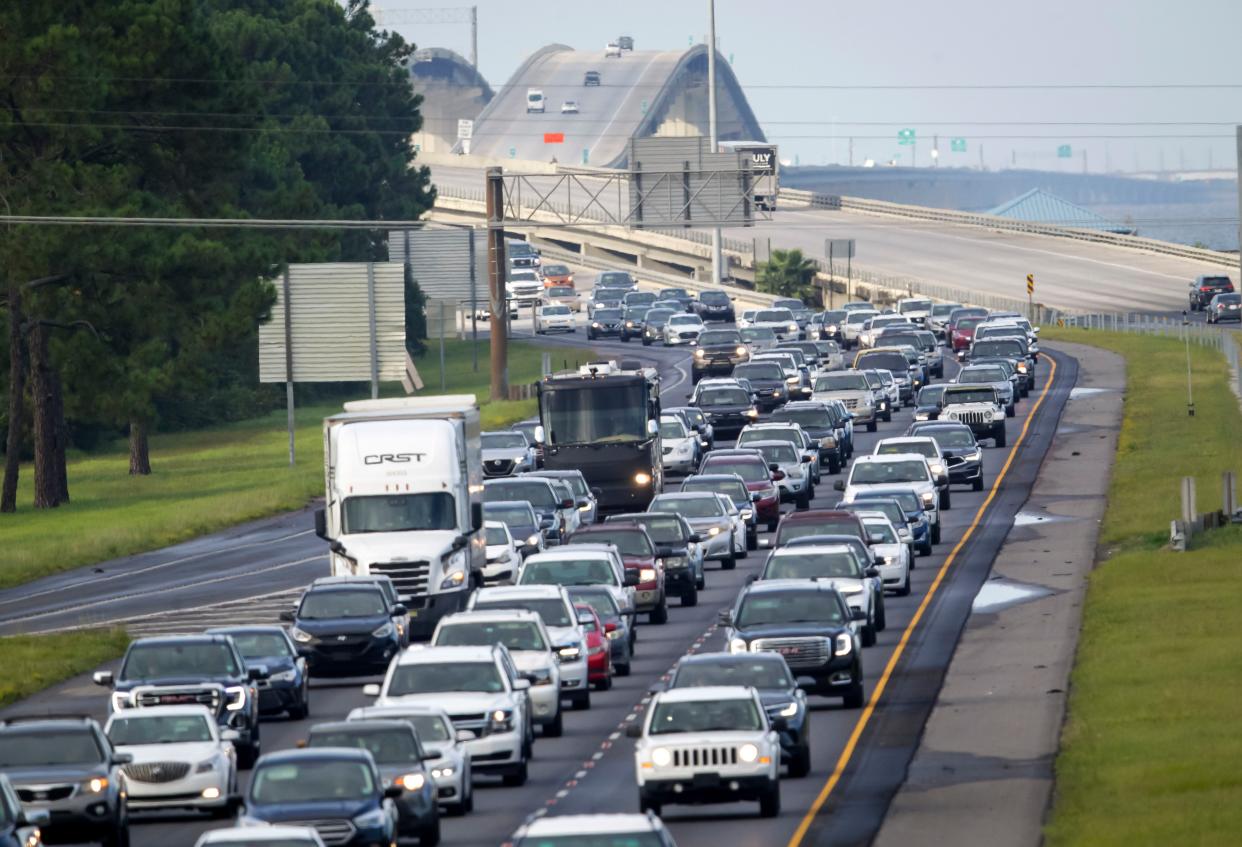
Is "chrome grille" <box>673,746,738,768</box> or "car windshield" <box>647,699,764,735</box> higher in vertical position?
"car windshield" <box>647,699,764,735</box>

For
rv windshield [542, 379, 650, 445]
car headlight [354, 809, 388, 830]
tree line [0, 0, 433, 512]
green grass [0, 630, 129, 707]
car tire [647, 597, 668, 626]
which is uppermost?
tree line [0, 0, 433, 512]

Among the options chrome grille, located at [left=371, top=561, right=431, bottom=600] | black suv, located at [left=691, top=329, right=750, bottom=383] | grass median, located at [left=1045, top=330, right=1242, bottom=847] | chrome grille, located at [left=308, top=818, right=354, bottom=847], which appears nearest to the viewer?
chrome grille, located at [left=308, top=818, right=354, bottom=847]

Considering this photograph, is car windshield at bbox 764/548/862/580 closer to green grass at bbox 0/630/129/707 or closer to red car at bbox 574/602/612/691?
red car at bbox 574/602/612/691

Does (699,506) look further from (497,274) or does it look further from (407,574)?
(497,274)

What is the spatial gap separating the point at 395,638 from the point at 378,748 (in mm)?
12474

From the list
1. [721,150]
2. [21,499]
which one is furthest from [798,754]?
[721,150]

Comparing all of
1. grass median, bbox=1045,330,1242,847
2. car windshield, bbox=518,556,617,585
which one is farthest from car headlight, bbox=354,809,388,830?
car windshield, bbox=518,556,617,585

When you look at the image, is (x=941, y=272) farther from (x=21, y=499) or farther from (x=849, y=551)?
(x=849, y=551)

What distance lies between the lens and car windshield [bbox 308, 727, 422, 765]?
26281 mm

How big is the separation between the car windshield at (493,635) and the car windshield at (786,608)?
3.04 m

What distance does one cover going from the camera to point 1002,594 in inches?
1908

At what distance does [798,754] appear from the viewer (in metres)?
30.1

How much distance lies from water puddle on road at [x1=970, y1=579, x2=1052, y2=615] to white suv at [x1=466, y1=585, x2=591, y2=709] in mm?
11825

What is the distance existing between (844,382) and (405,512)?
37.1 m
